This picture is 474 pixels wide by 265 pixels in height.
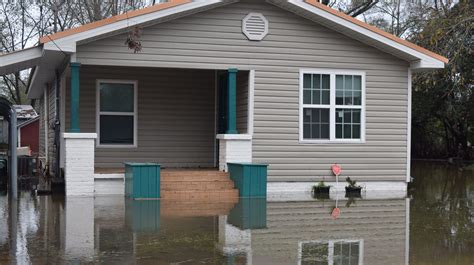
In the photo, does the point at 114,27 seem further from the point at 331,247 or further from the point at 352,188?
the point at 331,247

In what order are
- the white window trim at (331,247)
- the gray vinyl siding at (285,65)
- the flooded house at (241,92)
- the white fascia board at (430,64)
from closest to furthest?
the white window trim at (331,247), the flooded house at (241,92), the gray vinyl siding at (285,65), the white fascia board at (430,64)

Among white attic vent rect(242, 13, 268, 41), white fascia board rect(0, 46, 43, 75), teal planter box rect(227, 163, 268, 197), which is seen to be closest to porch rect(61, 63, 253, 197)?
teal planter box rect(227, 163, 268, 197)

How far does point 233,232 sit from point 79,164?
5425mm

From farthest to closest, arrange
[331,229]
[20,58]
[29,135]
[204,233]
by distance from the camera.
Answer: [29,135]
[20,58]
[331,229]
[204,233]

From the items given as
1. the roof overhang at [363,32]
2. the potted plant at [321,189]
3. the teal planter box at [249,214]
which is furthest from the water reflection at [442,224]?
the roof overhang at [363,32]

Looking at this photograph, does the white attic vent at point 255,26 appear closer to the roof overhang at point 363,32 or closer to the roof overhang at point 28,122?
the roof overhang at point 363,32

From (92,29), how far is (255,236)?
21.5 ft

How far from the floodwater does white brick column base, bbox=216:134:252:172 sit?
1534mm

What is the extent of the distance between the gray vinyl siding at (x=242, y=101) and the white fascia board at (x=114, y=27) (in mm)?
2188

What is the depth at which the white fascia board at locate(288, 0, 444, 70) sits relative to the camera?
1423 centimetres

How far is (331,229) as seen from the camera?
944 centimetres

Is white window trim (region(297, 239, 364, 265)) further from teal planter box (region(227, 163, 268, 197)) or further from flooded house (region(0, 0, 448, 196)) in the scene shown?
flooded house (region(0, 0, 448, 196))

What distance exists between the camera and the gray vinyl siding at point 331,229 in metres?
7.48

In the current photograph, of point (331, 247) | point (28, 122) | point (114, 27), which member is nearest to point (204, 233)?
point (331, 247)
